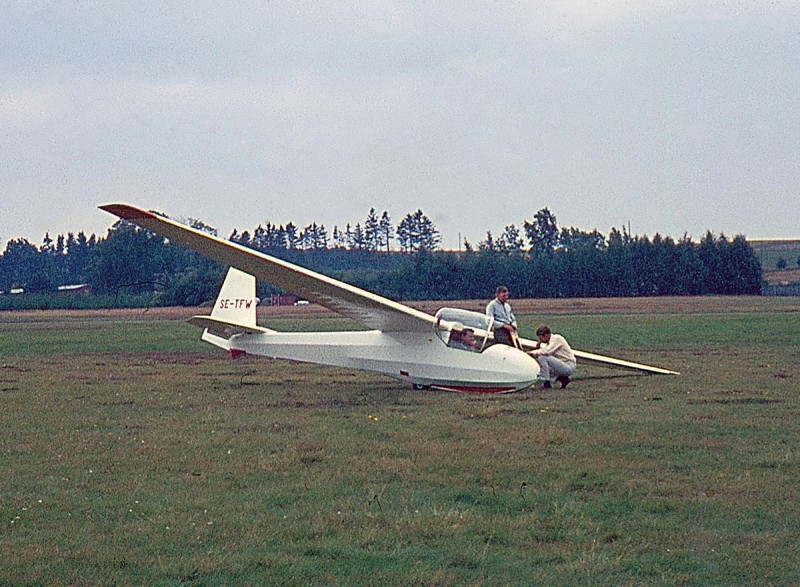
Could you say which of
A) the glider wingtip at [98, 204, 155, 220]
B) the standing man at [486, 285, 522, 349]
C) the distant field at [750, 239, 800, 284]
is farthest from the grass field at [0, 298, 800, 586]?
the distant field at [750, 239, 800, 284]

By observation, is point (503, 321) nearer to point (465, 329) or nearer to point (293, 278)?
point (465, 329)

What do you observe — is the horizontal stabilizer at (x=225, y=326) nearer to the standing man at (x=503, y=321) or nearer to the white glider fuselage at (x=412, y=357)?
the white glider fuselage at (x=412, y=357)

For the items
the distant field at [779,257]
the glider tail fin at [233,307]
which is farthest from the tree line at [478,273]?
the glider tail fin at [233,307]

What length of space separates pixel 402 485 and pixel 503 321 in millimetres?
8198

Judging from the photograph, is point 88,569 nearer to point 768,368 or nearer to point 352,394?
point 352,394

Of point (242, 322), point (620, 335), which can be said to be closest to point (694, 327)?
point (620, 335)

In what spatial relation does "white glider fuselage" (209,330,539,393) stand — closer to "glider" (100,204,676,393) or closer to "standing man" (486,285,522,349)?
"glider" (100,204,676,393)

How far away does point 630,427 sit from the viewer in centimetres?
1138

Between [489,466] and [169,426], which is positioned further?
[169,426]

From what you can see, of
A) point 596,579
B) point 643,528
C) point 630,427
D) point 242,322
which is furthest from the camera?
point 242,322

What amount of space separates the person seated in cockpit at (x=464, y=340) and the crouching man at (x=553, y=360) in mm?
1198

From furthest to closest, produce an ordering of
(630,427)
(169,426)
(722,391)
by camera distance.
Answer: (722,391) → (169,426) → (630,427)

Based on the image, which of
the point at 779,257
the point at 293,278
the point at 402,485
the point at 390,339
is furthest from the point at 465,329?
the point at 779,257

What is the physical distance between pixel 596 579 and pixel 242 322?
15507 millimetres
